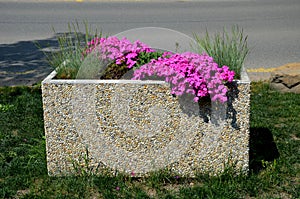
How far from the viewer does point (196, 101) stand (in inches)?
152

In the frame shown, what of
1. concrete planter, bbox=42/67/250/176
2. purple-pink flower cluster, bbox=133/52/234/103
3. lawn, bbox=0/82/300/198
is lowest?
lawn, bbox=0/82/300/198

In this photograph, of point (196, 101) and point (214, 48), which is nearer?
point (196, 101)

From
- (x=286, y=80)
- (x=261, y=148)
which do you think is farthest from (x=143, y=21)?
(x=261, y=148)

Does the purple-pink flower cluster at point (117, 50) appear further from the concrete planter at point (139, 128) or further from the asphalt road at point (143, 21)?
the asphalt road at point (143, 21)

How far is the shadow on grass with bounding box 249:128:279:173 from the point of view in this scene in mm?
4469

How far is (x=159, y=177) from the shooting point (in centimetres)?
412

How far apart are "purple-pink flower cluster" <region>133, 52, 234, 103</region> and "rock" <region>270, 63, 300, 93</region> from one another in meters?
2.51

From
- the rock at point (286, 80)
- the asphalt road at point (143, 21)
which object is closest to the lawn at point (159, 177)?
the rock at point (286, 80)

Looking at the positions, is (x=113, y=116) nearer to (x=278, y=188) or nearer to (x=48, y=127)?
(x=48, y=127)

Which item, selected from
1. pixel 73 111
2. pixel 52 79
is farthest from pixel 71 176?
pixel 52 79

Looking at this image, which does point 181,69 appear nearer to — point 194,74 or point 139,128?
point 194,74

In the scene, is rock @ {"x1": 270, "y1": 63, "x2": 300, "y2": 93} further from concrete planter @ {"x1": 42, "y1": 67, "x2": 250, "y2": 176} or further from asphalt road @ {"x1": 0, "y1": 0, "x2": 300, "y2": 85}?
concrete planter @ {"x1": 42, "y1": 67, "x2": 250, "y2": 176}

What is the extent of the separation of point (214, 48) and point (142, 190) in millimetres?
1408

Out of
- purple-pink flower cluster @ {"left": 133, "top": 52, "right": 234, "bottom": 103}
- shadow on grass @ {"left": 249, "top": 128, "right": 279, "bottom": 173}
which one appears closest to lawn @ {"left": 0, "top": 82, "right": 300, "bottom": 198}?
shadow on grass @ {"left": 249, "top": 128, "right": 279, "bottom": 173}
